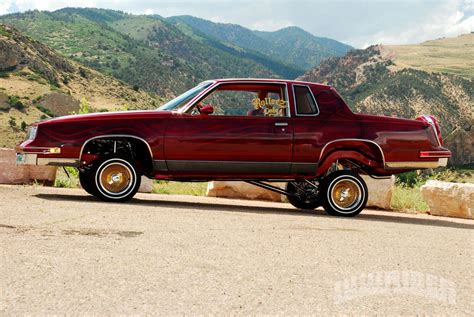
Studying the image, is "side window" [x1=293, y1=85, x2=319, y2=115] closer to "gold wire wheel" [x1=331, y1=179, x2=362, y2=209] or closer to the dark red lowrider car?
the dark red lowrider car

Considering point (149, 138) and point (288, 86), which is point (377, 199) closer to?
point (288, 86)

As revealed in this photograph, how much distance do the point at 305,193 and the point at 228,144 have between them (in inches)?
72.4

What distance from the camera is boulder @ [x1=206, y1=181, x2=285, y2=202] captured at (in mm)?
12750

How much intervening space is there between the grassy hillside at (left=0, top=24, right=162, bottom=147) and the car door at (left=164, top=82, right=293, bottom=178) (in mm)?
84894

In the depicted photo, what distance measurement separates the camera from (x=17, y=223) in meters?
6.99

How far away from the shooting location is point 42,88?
119438mm

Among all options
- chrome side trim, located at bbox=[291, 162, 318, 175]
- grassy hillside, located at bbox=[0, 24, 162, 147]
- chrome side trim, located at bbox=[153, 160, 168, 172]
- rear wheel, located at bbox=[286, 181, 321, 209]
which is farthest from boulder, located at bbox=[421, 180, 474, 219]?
grassy hillside, located at bbox=[0, 24, 162, 147]

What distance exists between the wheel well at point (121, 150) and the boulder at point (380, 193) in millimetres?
4604

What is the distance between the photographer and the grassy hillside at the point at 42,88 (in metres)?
108

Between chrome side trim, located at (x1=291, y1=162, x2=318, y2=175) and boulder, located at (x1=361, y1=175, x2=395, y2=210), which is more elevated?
chrome side trim, located at (x1=291, y1=162, x2=318, y2=175)

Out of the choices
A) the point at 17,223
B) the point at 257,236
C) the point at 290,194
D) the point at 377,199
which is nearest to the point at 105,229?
the point at 17,223

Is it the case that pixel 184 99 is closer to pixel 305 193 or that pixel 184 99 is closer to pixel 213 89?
pixel 213 89

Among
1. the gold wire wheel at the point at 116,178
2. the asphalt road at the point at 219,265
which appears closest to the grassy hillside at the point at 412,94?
the gold wire wheel at the point at 116,178

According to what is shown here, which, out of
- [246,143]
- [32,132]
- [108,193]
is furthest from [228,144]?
[32,132]
